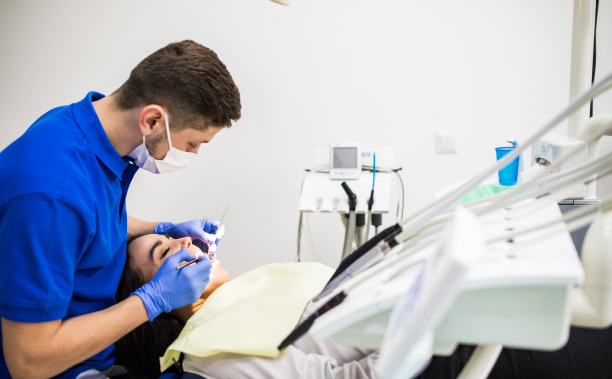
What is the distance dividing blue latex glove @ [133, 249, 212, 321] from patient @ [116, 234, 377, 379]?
0.17 meters

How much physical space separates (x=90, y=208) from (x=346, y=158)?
1083 millimetres

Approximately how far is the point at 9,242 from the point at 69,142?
0.26 metres


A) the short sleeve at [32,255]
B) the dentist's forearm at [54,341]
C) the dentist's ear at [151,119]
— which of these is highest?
the dentist's ear at [151,119]

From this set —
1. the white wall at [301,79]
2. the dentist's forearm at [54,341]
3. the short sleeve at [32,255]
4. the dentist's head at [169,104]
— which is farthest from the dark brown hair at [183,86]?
the white wall at [301,79]

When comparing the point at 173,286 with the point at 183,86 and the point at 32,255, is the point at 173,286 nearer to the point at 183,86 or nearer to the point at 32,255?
the point at 32,255

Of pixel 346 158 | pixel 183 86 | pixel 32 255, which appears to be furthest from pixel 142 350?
pixel 346 158

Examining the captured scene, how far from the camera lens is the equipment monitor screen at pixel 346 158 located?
173 cm

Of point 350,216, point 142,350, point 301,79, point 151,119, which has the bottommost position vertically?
point 142,350

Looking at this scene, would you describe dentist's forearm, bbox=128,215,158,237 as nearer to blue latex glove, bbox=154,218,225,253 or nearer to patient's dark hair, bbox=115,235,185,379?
blue latex glove, bbox=154,218,225,253

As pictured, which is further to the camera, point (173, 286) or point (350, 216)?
point (350, 216)

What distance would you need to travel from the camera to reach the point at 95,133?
1.00 m

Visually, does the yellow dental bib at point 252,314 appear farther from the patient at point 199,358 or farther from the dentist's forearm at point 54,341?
the dentist's forearm at point 54,341

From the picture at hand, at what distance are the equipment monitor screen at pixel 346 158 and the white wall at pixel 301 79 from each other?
37cm

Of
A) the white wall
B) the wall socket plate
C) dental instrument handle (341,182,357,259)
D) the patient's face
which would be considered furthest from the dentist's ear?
the wall socket plate
